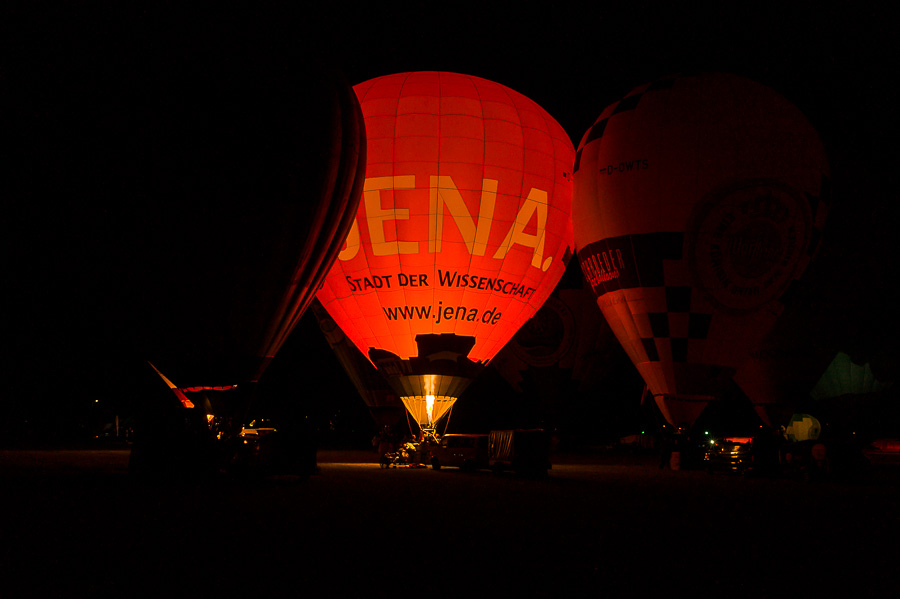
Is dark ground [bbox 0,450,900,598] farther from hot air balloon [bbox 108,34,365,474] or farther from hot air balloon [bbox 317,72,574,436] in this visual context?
hot air balloon [bbox 317,72,574,436]

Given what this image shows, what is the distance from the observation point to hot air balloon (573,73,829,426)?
19078mm

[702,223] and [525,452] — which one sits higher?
[702,223]

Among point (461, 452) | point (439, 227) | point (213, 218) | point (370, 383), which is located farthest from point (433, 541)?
point (370, 383)

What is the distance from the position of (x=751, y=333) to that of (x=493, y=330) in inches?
236

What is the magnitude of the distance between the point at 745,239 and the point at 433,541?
44.9 ft

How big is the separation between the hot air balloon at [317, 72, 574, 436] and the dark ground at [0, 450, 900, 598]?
6916mm

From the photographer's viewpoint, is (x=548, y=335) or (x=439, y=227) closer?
(x=439, y=227)

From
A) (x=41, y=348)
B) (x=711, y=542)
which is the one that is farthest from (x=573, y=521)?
(x=41, y=348)

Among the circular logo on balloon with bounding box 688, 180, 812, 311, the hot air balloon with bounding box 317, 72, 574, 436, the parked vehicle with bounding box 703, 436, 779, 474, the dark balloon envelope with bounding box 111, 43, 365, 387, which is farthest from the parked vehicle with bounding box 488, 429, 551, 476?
the dark balloon envelope with bounding box 111, 43, 365, 387

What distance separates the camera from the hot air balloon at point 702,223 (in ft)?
62.6

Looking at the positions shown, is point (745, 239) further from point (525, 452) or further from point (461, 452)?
point (461, 452)

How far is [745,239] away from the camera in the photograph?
755 inches

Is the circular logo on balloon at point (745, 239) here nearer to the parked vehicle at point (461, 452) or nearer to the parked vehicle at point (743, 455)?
the parked vehicle at point (743, 455)

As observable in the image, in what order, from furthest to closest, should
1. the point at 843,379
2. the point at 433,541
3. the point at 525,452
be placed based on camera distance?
the point at 843,379, the point at 525,452, the point at 433,541
